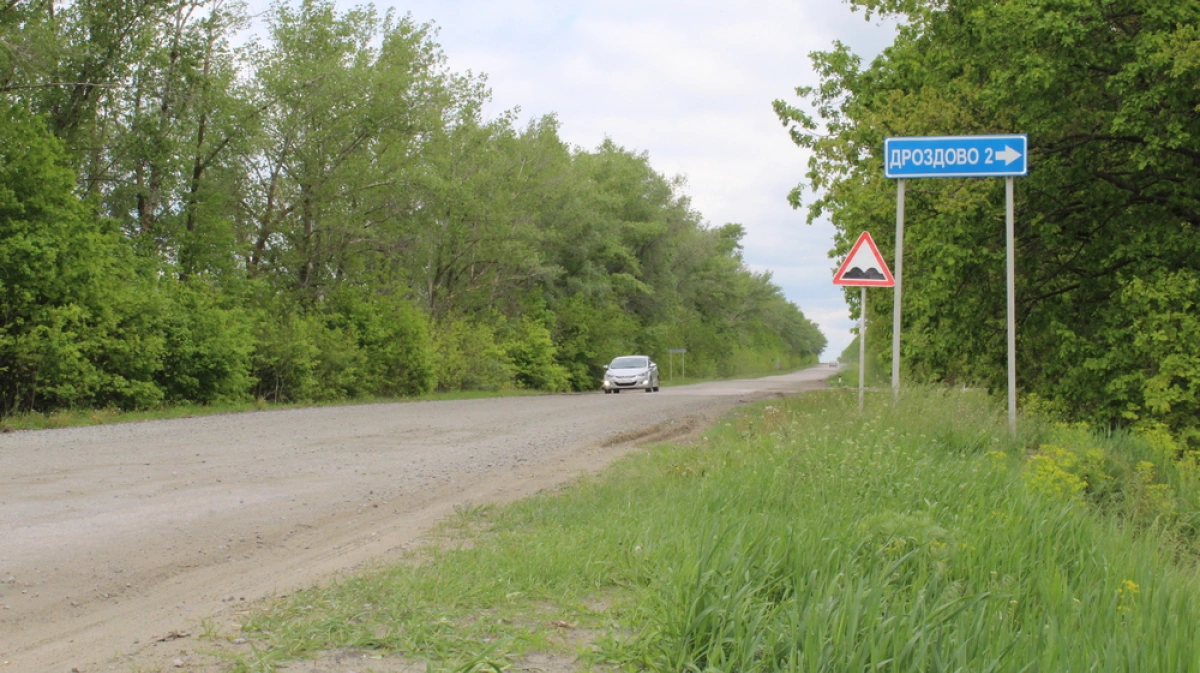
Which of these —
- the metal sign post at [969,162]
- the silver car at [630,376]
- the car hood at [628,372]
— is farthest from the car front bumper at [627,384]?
the metal sign post at [969,162]

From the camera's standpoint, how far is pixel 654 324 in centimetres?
6175

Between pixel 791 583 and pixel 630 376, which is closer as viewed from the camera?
pixel 791 583

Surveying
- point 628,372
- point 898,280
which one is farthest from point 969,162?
point 628,372

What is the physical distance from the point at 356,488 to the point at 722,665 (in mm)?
6446

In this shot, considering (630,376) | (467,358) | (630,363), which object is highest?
(467,358)

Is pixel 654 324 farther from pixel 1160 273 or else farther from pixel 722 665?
pixel 722 665

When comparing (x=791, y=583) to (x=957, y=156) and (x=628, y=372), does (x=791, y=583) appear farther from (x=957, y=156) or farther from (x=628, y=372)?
(x=628, y=372)

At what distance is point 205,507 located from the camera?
7957 millimetres

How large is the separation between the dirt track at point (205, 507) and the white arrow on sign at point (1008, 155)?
6185 millimetres

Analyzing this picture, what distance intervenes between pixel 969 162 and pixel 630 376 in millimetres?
30073

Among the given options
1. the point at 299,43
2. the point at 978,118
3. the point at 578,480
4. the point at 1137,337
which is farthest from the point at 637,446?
the point at 299,43

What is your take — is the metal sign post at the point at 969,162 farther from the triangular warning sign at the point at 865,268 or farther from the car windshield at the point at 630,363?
the car windshield at the point at 630,363

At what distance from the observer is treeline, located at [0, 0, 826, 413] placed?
1820 centimetres

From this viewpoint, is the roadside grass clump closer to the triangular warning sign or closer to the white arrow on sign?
the white arrow on sign
